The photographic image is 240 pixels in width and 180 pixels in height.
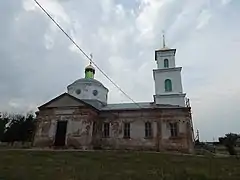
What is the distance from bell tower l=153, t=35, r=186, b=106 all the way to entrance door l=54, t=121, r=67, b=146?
13134 millimetres

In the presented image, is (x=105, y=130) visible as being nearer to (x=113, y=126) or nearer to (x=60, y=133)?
(x=113, y=126)

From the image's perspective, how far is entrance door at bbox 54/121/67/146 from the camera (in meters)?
30.8

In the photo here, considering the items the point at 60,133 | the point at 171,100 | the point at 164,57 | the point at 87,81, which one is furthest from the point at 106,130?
the point at 164,57

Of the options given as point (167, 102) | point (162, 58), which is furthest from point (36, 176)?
point (162, 58)

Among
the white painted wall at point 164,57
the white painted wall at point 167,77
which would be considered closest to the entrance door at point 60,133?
the white painted wall at point 167,77

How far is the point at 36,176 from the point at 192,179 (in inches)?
301

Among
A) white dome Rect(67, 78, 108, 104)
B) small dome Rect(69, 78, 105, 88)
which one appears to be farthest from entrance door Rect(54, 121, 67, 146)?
small dome Rect(69, 78, 105, 88)

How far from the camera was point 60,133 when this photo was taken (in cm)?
3128

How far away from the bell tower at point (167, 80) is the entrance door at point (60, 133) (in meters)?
13.1

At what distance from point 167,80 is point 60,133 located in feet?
54.8

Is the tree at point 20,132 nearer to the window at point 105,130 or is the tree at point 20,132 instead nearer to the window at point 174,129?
A: the window at point 105,130

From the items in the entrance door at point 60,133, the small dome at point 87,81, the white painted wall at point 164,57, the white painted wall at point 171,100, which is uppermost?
the white painted wall at point 164,57

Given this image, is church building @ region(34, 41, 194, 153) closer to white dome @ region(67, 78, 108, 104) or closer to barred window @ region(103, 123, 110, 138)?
barred window @ region(103, 123, 110, 138)

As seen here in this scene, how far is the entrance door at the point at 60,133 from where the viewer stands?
30.8m
